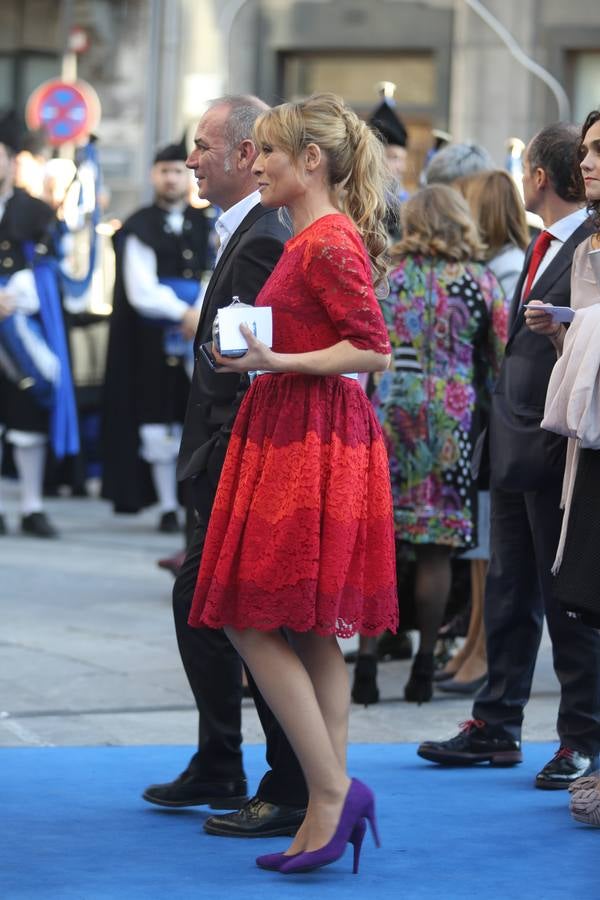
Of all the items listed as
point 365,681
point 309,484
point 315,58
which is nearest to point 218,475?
point 309,484

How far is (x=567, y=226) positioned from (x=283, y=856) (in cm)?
203

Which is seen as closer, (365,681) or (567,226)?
(567,226)

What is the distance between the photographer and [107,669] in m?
7.24

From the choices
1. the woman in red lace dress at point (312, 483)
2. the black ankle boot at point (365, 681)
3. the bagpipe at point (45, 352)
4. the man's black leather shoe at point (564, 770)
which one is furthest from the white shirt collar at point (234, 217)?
the bagpipe at point (45, 352)

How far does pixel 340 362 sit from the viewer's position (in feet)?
14.1

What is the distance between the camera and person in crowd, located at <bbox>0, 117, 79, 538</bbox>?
11.0 metres

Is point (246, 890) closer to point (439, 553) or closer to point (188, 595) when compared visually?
point (188, 595)

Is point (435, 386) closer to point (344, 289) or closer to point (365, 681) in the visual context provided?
point (365, 681)

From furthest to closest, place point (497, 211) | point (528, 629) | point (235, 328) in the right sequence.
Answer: point (497, 211) < point (528, 629) < point (235, 328)

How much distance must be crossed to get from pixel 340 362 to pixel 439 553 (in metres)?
2.52

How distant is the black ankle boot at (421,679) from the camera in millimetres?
6680

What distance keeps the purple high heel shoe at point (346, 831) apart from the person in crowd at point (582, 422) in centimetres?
77

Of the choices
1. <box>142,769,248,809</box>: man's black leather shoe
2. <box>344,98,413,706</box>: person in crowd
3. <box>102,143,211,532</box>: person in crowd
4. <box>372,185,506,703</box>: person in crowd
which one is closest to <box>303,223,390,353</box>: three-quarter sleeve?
<box>344,98,413,706</box>: person in crowd

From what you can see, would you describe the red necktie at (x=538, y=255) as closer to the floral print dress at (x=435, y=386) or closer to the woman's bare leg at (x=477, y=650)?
the floral print dress at (x=435, y=386)
